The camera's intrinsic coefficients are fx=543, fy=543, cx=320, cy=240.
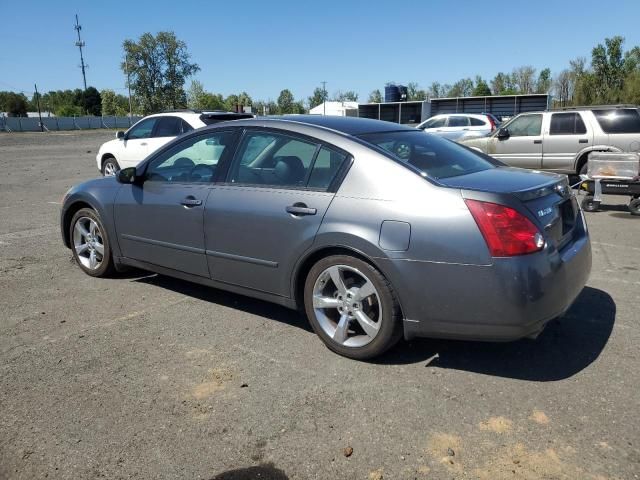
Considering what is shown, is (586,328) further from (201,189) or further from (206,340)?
(201,189)

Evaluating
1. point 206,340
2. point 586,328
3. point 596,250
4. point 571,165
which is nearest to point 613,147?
point 571,165

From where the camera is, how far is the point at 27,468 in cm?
256

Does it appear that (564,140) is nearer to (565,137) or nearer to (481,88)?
(565,137)

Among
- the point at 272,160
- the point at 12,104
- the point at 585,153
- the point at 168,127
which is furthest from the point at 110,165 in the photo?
the point at 12,104

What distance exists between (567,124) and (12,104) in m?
112

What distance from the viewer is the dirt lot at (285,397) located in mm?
2582

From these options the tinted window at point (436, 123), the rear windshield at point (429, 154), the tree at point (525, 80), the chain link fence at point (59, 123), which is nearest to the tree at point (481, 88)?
the tree at point (525, 80)

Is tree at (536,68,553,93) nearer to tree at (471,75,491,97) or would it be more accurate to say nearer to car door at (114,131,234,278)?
tree at (471,75,491,97)

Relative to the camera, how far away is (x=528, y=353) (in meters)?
3.68

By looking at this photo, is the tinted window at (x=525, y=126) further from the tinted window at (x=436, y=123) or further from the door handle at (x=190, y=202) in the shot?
the door handle at (x=190, y=202)

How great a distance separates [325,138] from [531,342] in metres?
2.05

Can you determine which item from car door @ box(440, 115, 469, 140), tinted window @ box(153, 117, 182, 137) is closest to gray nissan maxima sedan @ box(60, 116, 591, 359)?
tinted window @ box(153, 117, 182, 137)

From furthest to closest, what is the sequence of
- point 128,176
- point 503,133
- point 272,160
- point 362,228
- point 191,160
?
point 503,133
point 128,176
point 191,160
point 272,160
point 362,228

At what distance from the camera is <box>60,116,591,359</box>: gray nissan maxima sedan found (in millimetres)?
3107
